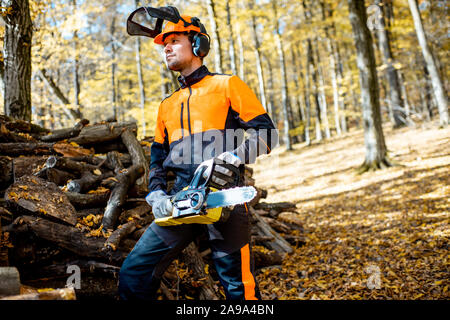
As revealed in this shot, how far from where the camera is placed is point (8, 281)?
59.3 inches

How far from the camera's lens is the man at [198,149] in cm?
218

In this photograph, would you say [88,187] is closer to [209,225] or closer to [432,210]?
[209,225]

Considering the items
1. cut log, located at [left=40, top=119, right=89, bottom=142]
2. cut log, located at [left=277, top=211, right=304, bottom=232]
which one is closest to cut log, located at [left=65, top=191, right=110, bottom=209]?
cut log, located at [left=40, top=119, right=89, bottom=142]

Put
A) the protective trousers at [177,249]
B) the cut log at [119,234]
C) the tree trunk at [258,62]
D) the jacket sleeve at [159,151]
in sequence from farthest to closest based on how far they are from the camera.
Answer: the tree trunk at [258,62] < the cut log at [119,234] < the jacket sleeve at [159,151] < the protective trousers at [177,249]

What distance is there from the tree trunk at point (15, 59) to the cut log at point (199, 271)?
16.5ft

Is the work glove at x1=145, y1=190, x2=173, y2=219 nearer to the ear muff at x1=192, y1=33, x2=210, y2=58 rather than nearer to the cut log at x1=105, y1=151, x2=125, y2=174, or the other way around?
the ear muff at x1=192, y1=33, x2=210, y2=58

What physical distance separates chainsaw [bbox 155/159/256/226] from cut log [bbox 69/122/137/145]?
337cm

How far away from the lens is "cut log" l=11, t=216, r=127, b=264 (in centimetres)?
294

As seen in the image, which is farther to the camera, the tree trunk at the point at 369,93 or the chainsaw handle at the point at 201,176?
the tree trunk at the point at 369,93

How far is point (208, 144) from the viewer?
229 centimetres

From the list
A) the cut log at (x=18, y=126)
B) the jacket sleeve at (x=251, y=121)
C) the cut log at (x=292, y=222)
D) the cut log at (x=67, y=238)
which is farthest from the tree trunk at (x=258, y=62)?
the jacket sleeve at (x=251, y=121)

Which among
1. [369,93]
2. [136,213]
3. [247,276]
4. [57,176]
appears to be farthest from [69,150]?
[369,93]

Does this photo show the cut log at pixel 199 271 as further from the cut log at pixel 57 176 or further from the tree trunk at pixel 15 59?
the tree trunk at pixel 15 59

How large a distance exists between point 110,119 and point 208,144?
3675 millimetres
